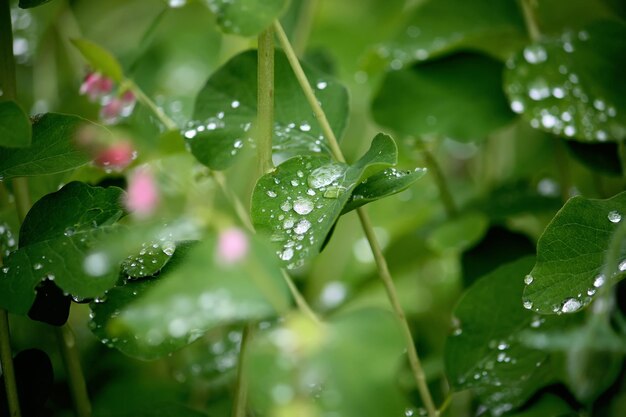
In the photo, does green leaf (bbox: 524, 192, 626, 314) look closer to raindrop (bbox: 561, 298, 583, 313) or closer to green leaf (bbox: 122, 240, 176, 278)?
raindrop (bbox: 561, 298, 583, 313)

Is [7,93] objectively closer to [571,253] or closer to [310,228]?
[310,228]

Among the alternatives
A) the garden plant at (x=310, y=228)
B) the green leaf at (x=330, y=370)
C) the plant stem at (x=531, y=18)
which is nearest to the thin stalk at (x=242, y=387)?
the garden plant at (x=310, y=228)

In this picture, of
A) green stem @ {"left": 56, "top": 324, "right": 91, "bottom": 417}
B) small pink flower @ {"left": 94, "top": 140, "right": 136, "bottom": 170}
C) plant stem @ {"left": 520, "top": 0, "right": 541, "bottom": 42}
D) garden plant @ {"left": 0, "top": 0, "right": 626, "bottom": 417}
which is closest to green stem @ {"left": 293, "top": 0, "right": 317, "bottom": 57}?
garden plant @ {"left": 0, "top": 0, "right": 626, "bottom": 417}

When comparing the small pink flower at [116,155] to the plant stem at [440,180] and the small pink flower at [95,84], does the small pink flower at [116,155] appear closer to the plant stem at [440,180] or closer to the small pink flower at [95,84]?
the small pink flower at [95,84]

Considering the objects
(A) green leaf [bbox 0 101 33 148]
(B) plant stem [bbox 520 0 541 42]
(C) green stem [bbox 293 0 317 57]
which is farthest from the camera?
(C) green stem [bbox 293 0 317 57]

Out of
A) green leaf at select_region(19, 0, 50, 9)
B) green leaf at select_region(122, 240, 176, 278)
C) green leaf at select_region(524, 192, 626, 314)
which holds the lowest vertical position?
green leaf at select_region(122, 240, 176, 278)

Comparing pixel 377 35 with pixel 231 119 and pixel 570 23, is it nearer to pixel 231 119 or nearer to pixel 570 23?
pixel 570 23
